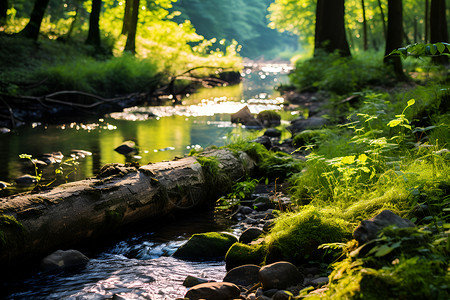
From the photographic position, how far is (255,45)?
9781cm

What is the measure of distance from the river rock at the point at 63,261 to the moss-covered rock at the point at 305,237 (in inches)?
72.8

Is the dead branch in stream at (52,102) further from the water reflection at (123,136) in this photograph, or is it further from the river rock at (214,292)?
the river rock at (214,292)

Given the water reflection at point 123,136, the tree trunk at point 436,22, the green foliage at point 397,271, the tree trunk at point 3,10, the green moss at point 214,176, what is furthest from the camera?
the tree trunk at point 3,10

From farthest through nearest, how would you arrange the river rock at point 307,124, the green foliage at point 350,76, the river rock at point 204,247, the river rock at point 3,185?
1. the green foliage at point 350,76
2. the river rock at point 307,124
3. the river rock at point 3,185
4. the river rock at point 204,247

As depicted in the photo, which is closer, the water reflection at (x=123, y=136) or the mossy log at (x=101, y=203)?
the mossy log at (x=101, y=203)

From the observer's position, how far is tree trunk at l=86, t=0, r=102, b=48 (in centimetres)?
2191

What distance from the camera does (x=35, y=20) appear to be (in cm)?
1923

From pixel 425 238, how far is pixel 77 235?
11.1 ft

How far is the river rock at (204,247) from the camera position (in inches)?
184

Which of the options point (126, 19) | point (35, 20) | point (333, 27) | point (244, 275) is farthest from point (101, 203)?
point (126, 19)

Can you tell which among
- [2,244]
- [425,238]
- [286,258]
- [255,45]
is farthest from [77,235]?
[255,45]

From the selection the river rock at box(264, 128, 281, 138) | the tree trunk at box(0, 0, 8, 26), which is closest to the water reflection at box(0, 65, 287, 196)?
the river rock at box(264, 128, 281, 138)

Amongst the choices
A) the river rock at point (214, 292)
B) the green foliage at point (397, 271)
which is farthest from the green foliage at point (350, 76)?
the green foliage at point (397, 271)

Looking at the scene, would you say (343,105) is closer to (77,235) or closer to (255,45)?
(77,235)
